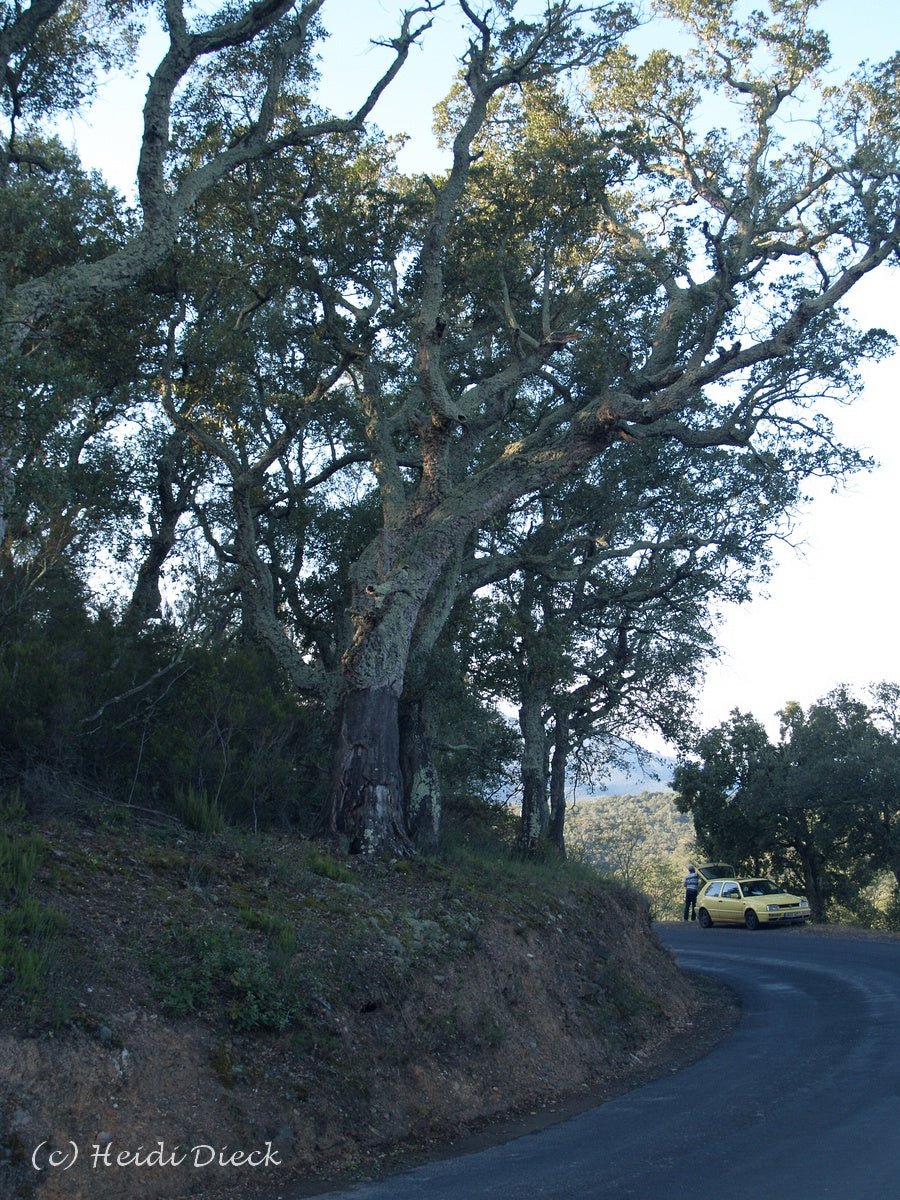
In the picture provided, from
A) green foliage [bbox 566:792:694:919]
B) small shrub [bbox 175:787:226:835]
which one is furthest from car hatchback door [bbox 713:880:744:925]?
small shrub [bbox 175:787:226:835]

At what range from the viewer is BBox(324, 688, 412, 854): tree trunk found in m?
13.4

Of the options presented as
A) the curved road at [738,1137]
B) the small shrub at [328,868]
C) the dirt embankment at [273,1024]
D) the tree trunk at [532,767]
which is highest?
the tree trunk at [532,767]

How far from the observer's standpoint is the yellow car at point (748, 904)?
31516 millimetres

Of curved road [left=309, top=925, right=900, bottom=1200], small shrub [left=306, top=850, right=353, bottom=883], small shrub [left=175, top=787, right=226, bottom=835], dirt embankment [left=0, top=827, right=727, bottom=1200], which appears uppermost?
small shrub [left=175, top=787, right=226, bottom=835]

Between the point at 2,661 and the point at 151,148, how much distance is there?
6266mm

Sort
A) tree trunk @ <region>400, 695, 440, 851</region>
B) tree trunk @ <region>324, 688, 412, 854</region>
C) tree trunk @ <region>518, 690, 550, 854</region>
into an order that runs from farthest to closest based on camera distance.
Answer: tree trunk @ <region>518, 690, 550, 854</region> → tree trunk @ <region>400, 695, 440, 851</region> → tree trunk @ <region>324, 688, 412, 854</region>

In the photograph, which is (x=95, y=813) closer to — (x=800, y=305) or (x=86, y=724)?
(x=86, y=724)

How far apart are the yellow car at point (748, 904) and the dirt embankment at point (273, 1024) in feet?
62.9

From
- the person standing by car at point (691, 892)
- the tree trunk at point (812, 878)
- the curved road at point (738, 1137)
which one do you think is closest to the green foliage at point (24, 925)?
the curved road at point (738, 1137)

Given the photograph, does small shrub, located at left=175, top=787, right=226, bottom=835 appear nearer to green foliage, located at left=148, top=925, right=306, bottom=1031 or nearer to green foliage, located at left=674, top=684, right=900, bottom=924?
green foliage, located at left=148, top=925, right=306, bottom=1031

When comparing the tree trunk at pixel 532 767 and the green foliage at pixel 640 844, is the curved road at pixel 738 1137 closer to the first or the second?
the tree trunk at pixel 532 767

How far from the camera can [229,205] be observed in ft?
55.6

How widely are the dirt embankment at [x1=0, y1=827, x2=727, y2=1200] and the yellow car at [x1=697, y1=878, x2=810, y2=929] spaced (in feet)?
62.9

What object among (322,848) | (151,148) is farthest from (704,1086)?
(151,148)
